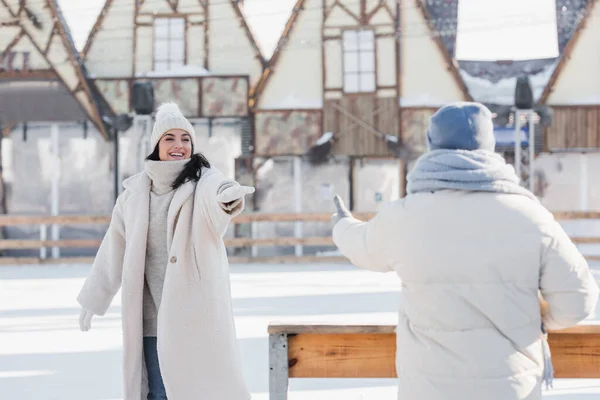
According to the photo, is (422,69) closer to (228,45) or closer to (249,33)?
(249,33)

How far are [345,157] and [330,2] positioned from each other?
3.49 metres

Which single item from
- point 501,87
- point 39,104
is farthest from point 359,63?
point 39,104

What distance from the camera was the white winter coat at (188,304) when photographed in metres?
2.68

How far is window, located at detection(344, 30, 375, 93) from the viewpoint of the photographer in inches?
605

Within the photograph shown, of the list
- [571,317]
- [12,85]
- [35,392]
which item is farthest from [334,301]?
[12,85]

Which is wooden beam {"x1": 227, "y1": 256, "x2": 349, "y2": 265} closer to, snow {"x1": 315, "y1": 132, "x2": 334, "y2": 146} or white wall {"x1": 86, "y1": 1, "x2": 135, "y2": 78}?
snow {"x1": 315, "y1": 132, "x2": 334, "y2": 146}

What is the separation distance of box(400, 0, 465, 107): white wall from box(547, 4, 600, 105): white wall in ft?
7.37

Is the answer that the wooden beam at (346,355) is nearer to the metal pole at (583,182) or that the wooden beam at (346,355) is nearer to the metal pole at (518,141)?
the metal pole at (518,141)

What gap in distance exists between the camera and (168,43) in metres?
15.9

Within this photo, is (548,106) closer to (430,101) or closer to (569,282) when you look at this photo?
(430,101)

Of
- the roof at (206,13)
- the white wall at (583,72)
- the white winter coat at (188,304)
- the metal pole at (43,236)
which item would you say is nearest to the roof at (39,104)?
the roof at (206,13)

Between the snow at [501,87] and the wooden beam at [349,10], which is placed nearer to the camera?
the wooden beam at [349,10]

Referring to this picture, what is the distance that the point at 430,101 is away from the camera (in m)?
15.3

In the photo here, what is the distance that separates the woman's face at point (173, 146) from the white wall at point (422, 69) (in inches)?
507
